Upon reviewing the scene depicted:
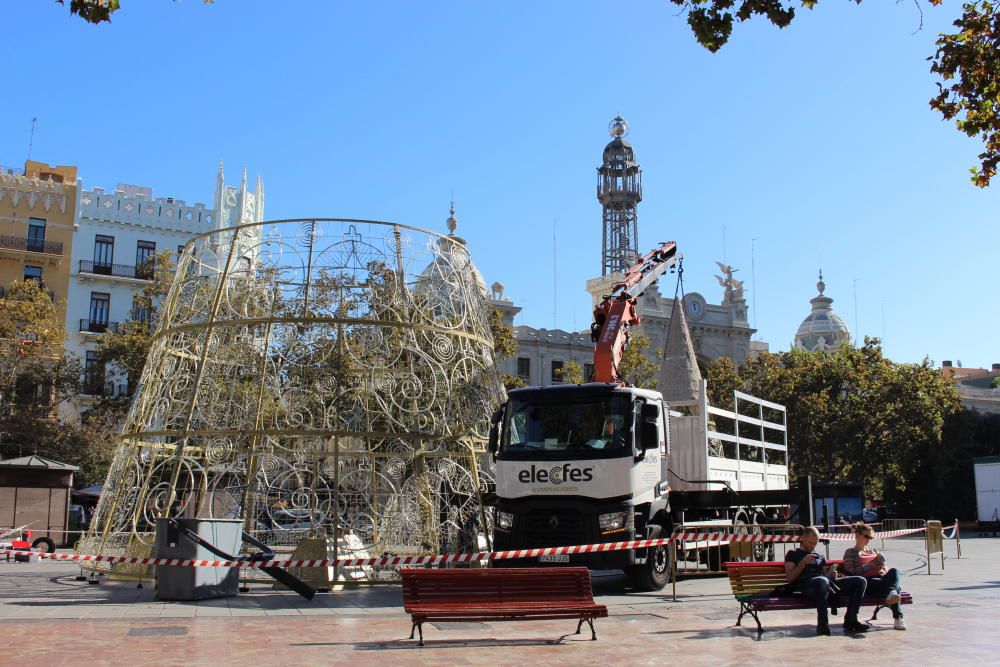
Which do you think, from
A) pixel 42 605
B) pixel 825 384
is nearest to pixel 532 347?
pixel 825 384

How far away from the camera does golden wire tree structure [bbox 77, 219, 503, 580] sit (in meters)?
14.9

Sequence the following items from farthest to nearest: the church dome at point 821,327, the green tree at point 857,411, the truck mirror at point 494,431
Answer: the church dome at point 821,327
the green tree at point 857,411
the truck mirror at point 494,431

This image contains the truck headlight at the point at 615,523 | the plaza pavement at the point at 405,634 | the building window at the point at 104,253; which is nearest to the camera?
the plaza pavement at the point at 405,634

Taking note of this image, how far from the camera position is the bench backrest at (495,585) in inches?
379

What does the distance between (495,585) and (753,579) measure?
2.87 m

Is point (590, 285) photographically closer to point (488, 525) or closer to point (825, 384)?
point (825, 384)

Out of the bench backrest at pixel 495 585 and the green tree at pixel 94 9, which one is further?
the bench backrest at pixel 495 585

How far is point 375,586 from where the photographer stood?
1531cm

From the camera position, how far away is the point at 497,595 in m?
9.86

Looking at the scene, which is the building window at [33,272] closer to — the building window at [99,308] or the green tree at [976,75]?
the building window at [99,308]

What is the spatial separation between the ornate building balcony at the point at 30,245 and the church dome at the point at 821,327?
222ft

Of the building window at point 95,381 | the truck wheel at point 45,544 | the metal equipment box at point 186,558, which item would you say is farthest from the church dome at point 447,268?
the building window at point 95,381

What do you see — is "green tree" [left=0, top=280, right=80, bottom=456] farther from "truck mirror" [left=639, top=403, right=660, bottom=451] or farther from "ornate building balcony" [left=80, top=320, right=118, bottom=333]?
"truck mirror" [left=639, top=403, right=660, bottom=451]

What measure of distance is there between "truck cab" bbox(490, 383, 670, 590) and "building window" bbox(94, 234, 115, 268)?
3678cm
